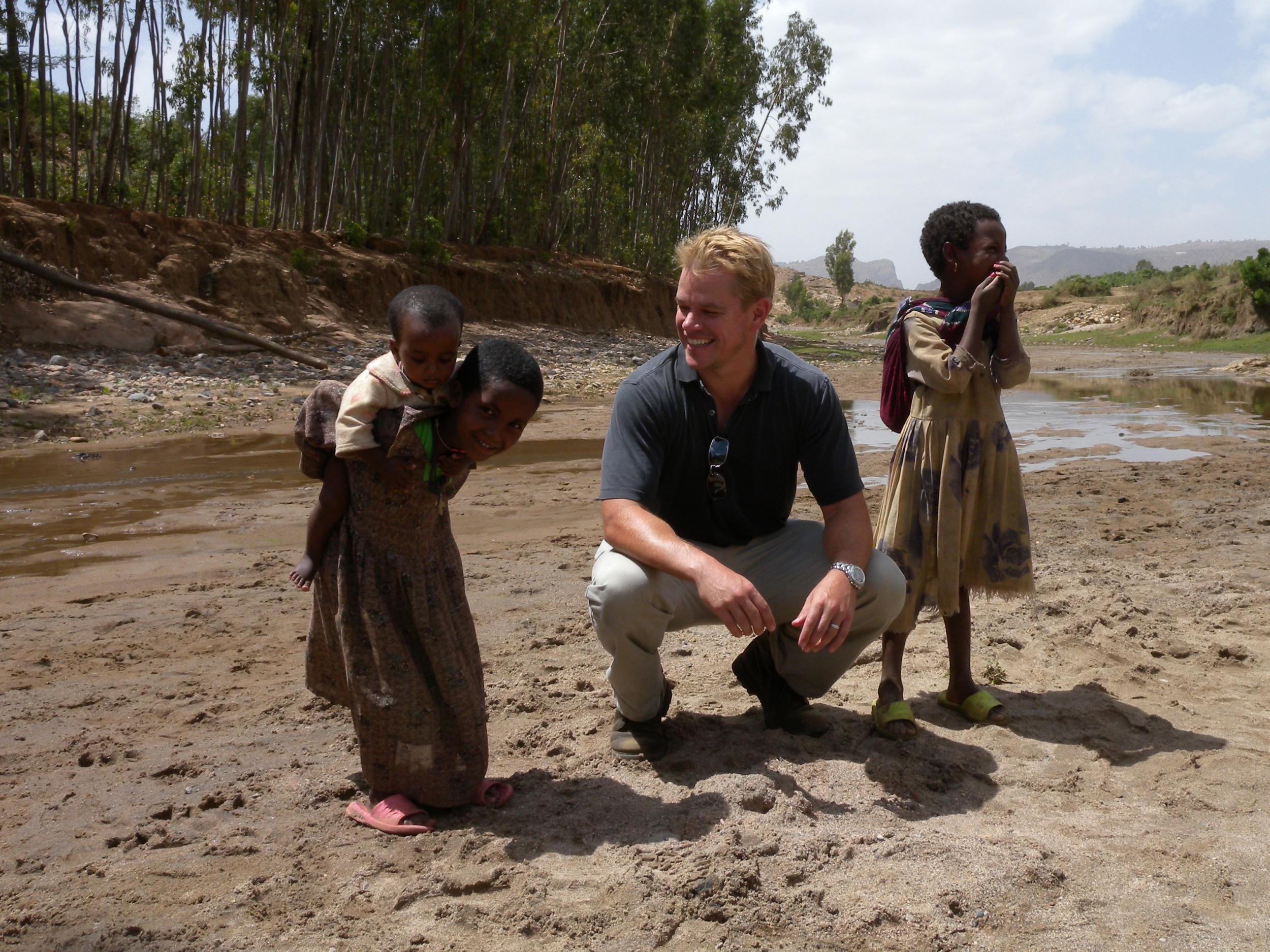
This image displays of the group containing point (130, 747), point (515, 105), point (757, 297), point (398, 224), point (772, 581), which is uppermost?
point (515, 105)

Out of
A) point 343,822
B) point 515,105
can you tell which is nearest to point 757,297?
point 343,822

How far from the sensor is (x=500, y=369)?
2498 millimetres

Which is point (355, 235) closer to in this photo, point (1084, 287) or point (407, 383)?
point (407, 383)

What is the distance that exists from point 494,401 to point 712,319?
811mm

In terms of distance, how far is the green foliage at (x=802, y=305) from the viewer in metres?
73.2

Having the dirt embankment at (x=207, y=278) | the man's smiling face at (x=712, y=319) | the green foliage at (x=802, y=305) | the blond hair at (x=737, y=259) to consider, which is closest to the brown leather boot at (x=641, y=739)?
the man's smiling face at (x=712, y=319)

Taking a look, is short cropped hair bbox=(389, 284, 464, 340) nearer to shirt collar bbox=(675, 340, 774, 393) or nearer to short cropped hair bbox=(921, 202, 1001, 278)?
shirt collar bbox=(675, 340, 774, 393)

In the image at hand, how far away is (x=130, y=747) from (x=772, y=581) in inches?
78.8

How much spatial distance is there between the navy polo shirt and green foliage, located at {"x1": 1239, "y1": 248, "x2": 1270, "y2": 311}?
1226 inches

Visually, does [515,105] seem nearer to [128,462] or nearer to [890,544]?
[128,462]

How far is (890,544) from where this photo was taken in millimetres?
3455

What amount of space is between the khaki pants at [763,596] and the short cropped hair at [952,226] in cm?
101

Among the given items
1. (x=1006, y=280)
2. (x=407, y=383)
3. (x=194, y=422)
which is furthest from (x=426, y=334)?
(x=194, y=422)

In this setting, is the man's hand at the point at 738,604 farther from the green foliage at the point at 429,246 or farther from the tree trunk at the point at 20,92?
the green foliage at the point at 429,246
